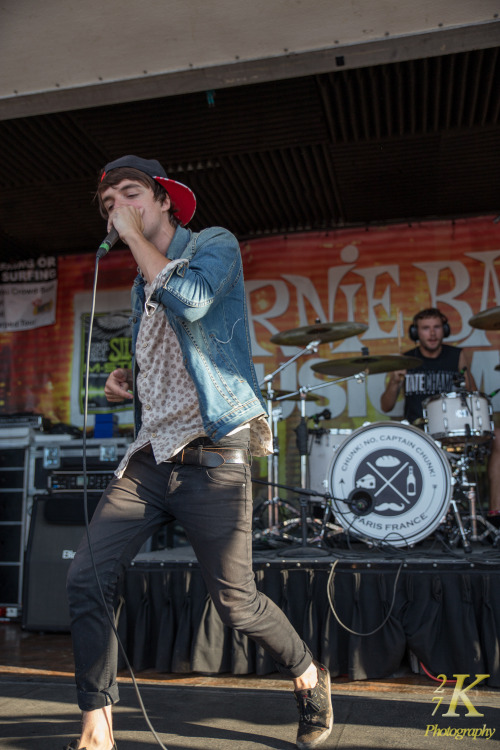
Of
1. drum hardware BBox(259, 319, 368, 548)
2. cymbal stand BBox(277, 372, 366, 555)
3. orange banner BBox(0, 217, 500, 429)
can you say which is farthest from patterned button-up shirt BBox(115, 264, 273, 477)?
orange banner BBox(0, 217, 500, 429)

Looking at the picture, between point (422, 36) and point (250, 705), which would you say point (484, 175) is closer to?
point (422, 36)

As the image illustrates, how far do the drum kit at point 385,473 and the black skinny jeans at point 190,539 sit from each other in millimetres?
1610

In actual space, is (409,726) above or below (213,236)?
below

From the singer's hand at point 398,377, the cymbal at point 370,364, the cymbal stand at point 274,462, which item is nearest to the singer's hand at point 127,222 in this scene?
the cymbal stand at point 274,462

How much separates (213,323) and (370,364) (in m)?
3.21

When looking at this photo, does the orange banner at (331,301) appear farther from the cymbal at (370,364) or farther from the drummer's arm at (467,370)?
the cymbal at (370,364)

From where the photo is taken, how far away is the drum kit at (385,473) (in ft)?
14.0

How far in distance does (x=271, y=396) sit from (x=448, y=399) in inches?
52.3

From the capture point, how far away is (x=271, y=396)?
204 inches

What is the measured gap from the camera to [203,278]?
1.95 metres

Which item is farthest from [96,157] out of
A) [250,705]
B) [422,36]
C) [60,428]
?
[250,705]

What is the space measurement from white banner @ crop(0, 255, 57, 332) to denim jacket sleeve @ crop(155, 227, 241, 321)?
503 cm

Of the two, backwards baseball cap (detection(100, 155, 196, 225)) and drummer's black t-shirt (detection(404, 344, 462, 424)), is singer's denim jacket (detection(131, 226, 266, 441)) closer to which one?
backwards baseball cap (detection(100, 155, 196, 225))

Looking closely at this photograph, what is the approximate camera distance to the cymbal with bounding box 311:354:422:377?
199 inches
